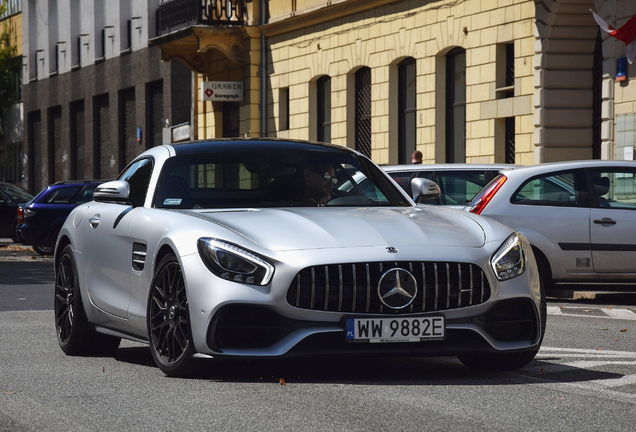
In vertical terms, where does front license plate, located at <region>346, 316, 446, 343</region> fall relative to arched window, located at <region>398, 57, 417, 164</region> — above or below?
below

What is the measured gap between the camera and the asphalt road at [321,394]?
5.75 meters

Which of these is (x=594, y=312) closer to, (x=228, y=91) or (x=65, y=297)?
(x=65, y=297)

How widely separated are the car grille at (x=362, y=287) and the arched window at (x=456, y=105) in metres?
19.8

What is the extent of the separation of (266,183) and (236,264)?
4.34ft

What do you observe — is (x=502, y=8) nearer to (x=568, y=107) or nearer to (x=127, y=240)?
(x=568, y=107)

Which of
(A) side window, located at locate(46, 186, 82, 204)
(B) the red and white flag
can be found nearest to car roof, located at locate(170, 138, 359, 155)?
(B) the red and white flag

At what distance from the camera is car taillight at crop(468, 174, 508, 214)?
560 inches

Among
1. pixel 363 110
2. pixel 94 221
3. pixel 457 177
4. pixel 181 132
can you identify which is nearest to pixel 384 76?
pixel 363 110

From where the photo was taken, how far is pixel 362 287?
674 centimetres

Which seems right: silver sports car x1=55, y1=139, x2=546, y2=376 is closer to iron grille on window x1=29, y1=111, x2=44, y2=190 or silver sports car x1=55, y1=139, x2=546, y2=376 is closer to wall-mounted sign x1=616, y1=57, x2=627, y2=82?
wall-mounted sign x1=616, y1=57, x2=627, y2=82

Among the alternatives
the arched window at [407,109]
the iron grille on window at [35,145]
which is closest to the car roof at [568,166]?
the arched window at [407,109]

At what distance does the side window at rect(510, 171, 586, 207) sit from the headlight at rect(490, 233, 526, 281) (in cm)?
698

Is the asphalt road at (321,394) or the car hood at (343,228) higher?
the car hood at (343,228)

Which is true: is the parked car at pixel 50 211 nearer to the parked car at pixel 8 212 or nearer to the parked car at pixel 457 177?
the parked car at pixel 8 212
